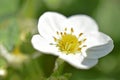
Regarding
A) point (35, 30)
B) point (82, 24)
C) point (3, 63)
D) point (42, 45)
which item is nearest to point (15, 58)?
point (3, 63)

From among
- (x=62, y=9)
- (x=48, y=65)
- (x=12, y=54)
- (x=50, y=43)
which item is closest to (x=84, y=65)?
(x=50, y=43)

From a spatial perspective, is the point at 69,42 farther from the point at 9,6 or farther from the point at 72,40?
the point at 9,6

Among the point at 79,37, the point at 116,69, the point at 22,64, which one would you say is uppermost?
the point at 79,37

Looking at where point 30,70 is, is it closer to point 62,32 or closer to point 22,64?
point 22,64

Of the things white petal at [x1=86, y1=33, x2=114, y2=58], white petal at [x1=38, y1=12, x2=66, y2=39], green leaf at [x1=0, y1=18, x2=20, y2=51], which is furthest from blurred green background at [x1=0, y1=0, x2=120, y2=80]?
white petal at [x1=86, y1=33, x2=114, y2=58]

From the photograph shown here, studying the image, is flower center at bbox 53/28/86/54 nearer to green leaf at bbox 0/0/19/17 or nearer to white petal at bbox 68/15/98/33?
white petal at bbox 68/15/98/33

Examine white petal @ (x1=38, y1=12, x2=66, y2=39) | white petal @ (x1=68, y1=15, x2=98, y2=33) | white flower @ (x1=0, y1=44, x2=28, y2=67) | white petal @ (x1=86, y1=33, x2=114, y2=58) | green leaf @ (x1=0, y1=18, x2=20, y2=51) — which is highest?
white petal @ (x1=38, y1=12, x2=66, y2=39)

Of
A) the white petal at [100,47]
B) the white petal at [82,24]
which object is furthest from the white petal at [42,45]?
the white petal at [82,24]
